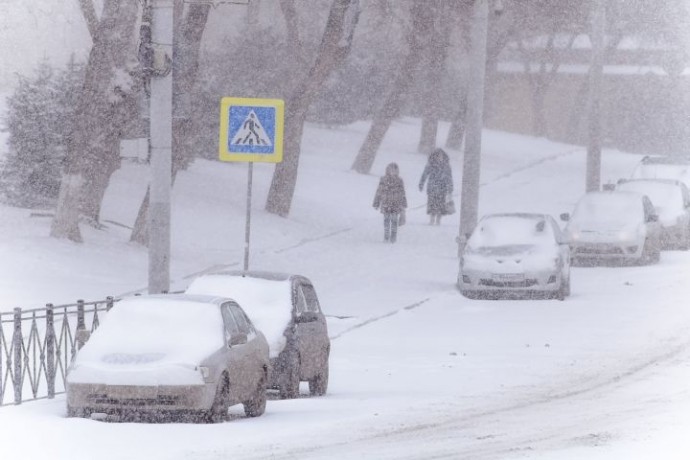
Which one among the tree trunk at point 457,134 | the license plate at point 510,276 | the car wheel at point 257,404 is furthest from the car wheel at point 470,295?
the tree trunk at point 457,134

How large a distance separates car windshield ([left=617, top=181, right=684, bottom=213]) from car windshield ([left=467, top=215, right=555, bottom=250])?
9.66m

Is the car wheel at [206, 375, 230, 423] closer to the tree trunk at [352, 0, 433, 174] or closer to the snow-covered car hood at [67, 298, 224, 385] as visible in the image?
the snow-covered car hood at [67, 298, 224, 385]

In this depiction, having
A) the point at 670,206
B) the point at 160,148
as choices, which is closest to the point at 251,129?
the point at 160,148

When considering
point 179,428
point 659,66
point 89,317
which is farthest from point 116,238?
point 659,66

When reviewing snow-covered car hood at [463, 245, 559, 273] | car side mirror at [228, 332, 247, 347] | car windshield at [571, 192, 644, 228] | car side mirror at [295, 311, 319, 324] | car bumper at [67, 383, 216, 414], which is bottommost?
car bumper at [67, 383, 216, 414]

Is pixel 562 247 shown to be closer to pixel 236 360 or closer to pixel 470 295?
pixel 470 295

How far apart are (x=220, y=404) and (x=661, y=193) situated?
85.1ft

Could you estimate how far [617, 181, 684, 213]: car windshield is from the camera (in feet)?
124

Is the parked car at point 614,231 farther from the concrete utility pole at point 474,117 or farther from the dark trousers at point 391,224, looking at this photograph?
the dark trousers at point 391,224

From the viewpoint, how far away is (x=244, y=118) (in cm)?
1956

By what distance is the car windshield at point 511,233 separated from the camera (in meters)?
27.8

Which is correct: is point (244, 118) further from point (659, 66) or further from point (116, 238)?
point (659, 66)

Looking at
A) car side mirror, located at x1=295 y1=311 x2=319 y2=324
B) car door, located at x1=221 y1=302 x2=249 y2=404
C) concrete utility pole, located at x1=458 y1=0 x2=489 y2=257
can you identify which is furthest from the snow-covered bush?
car door, located at x1=221 y1=302 x2=249 y2=404

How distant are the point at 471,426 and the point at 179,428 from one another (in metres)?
2.53
